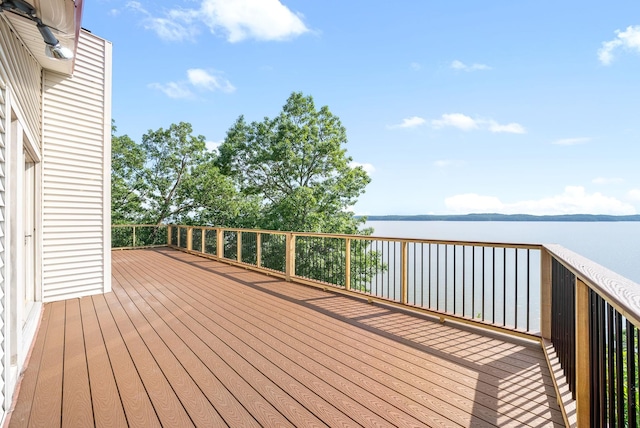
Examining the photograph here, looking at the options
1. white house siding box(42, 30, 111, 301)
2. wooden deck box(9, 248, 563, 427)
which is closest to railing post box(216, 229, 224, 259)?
white house siding box(42, 30, 111, 301)

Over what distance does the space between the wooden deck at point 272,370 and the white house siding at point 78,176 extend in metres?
0.57

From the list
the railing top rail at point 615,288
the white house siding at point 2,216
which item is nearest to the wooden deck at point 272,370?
the white house siding at point 2,216

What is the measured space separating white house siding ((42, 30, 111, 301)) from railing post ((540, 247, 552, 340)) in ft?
18.1

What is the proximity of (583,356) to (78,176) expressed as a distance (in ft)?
Answer: 18.5

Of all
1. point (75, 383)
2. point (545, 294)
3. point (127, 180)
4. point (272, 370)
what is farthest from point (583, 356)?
point (127, 180)

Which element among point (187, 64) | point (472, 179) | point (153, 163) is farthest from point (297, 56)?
point (472, 179)

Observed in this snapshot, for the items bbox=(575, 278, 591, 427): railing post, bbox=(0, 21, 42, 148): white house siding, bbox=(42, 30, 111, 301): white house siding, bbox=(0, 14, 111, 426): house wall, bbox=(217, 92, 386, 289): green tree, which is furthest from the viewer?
bbox=(217, 92, 386, 289): green tree

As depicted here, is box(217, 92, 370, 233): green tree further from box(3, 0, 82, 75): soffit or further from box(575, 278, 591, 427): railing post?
box(575, 278, 591, 427): railing post

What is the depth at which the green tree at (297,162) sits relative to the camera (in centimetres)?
1454

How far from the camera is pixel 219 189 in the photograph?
52.9ft

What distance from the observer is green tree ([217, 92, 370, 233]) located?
14.5 meters

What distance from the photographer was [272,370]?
2324mm

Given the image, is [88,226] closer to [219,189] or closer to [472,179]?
[219,189]

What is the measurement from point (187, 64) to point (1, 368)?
17927mm
